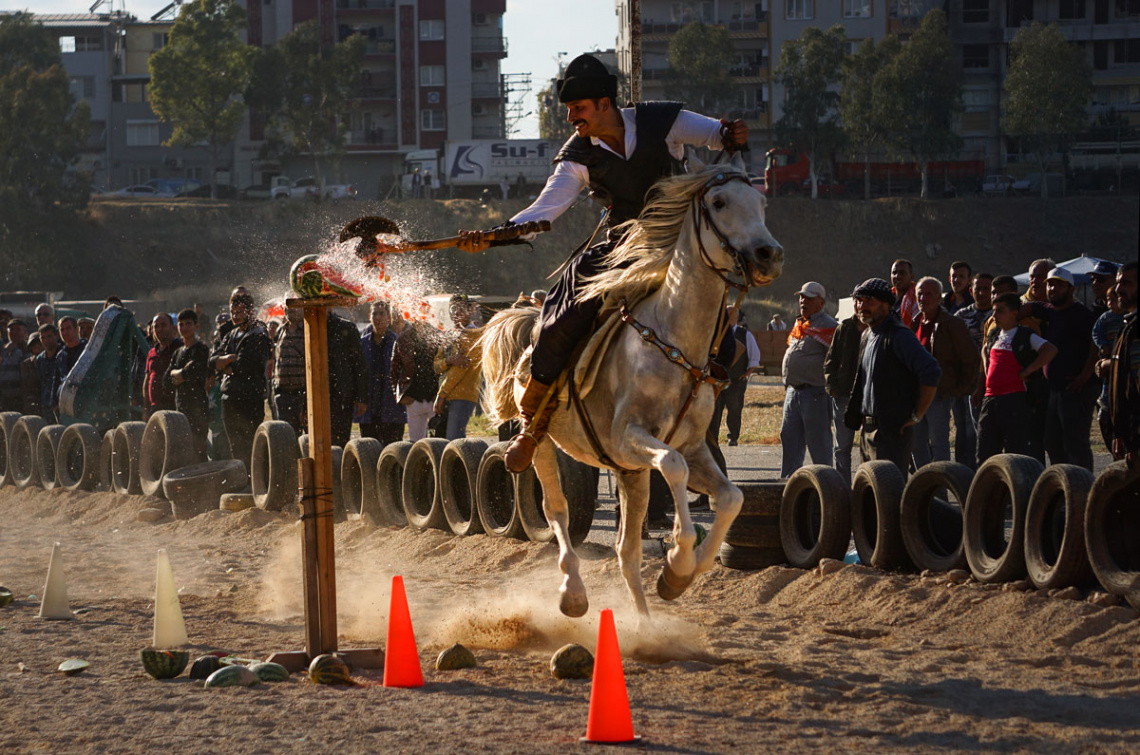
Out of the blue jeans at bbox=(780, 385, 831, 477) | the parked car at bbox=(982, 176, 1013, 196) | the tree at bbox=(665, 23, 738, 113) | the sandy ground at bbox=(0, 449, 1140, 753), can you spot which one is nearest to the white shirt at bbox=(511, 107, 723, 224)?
the sandy ground at bbox=(0, 449, 1140, 753)

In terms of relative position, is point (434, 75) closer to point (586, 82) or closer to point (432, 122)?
point (432, 122)

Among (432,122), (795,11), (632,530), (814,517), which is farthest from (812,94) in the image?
(632,530)

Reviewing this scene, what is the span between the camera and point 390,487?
13.1 metres

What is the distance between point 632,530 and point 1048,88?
66308 millimetres

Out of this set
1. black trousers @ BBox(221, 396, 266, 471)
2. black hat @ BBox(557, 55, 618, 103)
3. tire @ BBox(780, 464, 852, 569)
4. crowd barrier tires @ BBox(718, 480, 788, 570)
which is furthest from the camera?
black trousers @ BBox(221, 396, 266, 471)

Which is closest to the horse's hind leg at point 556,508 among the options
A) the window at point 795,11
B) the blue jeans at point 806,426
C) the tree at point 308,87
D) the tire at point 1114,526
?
the tire at point 1114,526

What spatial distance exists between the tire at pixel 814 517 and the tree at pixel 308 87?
7088cm

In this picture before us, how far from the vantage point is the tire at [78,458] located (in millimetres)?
16484

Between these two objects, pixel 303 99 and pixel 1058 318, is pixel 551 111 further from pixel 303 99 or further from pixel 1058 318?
pixel 1058 318

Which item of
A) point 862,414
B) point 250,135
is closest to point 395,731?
point 862,414

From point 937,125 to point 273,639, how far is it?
6593 cm

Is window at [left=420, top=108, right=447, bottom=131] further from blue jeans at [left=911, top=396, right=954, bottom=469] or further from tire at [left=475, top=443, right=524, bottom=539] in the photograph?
tire at [left=475, top=443, right=524, bottom=539]

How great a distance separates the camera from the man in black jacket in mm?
14805

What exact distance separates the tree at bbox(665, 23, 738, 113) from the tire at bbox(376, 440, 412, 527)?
64.5 m
